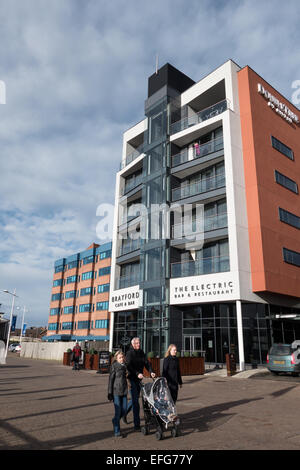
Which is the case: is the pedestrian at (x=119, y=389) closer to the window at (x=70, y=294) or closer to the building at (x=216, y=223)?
the building at (x=216, y=223)

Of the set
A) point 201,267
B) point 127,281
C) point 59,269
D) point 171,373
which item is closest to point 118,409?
point 171,373

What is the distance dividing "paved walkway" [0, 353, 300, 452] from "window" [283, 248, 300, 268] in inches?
550

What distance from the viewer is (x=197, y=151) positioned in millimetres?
28469

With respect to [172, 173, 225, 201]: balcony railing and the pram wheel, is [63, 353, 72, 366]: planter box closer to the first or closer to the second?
[172, 173, 225, 201]: balcony railing

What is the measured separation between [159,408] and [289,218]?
79.7ft

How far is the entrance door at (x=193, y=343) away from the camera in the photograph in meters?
25.8

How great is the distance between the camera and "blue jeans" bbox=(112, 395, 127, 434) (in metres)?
6.58

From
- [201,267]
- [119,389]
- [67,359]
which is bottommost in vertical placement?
[67,359]

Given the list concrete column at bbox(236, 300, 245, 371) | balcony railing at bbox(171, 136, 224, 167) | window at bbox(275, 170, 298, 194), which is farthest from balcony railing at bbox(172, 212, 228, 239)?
window at bbox(275, 170, 298, 194)

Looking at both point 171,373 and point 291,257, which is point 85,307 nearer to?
point 291,257

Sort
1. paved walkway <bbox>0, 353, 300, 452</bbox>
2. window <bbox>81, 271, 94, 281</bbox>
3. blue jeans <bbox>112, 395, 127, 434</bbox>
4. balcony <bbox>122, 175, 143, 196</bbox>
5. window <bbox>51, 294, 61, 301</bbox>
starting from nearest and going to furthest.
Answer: paved walkway <bbox>0, 353, 300, 452</bbox>, blue jeans <bbox>112, 395, 127, 434</bbox>, balcony <bbox>122, 175, 143, 196</bbox>, window <bbox>81, 271, 94, 281</bbox>, window <bbox>51, 294, 61, 301</bbox>

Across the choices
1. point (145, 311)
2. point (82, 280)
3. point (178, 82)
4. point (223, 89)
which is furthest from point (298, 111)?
point (82, 280)

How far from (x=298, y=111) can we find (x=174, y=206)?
651 inches
